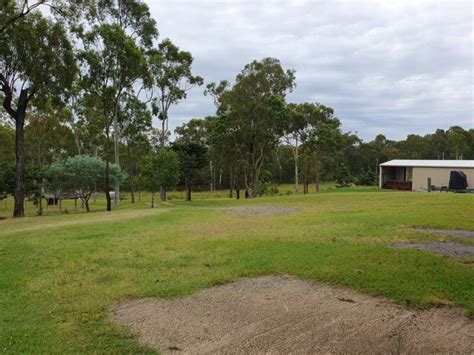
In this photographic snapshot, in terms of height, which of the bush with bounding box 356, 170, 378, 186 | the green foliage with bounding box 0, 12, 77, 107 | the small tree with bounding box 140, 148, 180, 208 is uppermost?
the green foliage with bounding box 0, 12, 77, 107

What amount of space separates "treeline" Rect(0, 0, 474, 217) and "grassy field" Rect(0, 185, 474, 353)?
13665mm

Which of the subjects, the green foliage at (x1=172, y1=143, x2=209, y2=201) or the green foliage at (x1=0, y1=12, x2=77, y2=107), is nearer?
the green foliage at (x1=0, y1=12, x2=77, y2=107)

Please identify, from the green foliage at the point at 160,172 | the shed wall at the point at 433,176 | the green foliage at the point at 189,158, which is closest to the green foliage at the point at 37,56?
the green foliage at the point at 160,172

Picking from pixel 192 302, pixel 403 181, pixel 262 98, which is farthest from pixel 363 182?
pixel 192 302

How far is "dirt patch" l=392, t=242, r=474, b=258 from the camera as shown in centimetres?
704

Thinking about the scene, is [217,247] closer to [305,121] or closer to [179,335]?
[179,335]

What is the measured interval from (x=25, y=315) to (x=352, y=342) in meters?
3.72

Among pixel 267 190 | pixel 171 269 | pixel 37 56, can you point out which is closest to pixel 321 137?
pixel 267 190

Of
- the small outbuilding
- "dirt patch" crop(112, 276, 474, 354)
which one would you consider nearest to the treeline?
the small outbuilding

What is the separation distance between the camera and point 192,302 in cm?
500

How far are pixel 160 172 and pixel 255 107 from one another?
11.3 metres

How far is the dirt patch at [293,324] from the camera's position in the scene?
371cm

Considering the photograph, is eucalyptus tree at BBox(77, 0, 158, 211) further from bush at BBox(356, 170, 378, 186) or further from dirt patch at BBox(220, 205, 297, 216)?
bush at BBox(356, 170, 378, 186)

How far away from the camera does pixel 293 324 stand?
4.19 m
